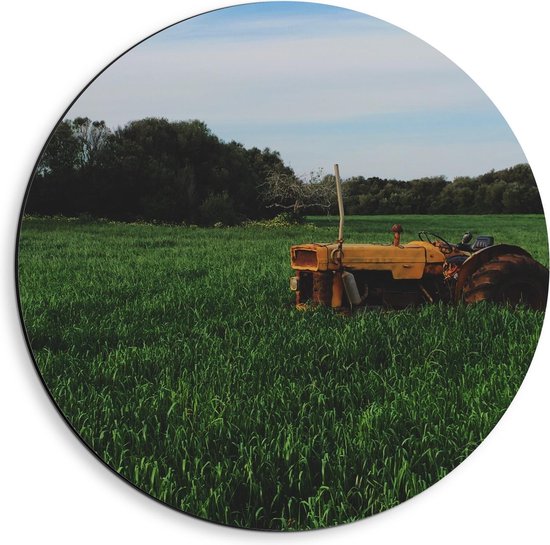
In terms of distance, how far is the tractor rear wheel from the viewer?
128 inches

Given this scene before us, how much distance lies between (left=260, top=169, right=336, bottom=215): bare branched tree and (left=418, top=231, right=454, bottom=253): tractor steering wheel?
482 mm

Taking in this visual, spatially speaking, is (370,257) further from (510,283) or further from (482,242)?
(510,283)

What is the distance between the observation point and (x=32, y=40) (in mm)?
3145

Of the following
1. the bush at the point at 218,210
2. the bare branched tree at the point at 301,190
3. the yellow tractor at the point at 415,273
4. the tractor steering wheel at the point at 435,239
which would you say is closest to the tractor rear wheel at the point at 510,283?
the yellow tractor at the point at 415,273

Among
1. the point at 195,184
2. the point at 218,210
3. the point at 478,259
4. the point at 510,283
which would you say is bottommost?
the point at 510,283

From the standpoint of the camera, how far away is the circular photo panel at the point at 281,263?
9.45 ft

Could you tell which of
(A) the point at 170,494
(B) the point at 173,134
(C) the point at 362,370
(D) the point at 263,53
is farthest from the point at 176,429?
(D) the point at 263,53

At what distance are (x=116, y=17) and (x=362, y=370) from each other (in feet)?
5.89

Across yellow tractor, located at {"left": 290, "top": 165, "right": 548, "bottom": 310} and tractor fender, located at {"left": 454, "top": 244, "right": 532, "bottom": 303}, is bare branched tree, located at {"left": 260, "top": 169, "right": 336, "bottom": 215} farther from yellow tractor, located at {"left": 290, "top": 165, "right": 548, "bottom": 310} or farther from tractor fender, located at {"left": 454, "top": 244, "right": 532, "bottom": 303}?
tractor fender, located at {"left": 454, "top": 244, "right": 532, "bottom": 303}

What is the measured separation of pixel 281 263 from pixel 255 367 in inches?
19.5

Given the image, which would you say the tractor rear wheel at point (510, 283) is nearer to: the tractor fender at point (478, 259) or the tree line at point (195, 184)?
the tractor fender at point (478, 259)

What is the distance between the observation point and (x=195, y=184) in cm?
319

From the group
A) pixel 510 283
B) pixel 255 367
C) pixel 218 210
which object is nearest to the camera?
pixel 255 367

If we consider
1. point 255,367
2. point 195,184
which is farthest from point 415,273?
point 195,184
